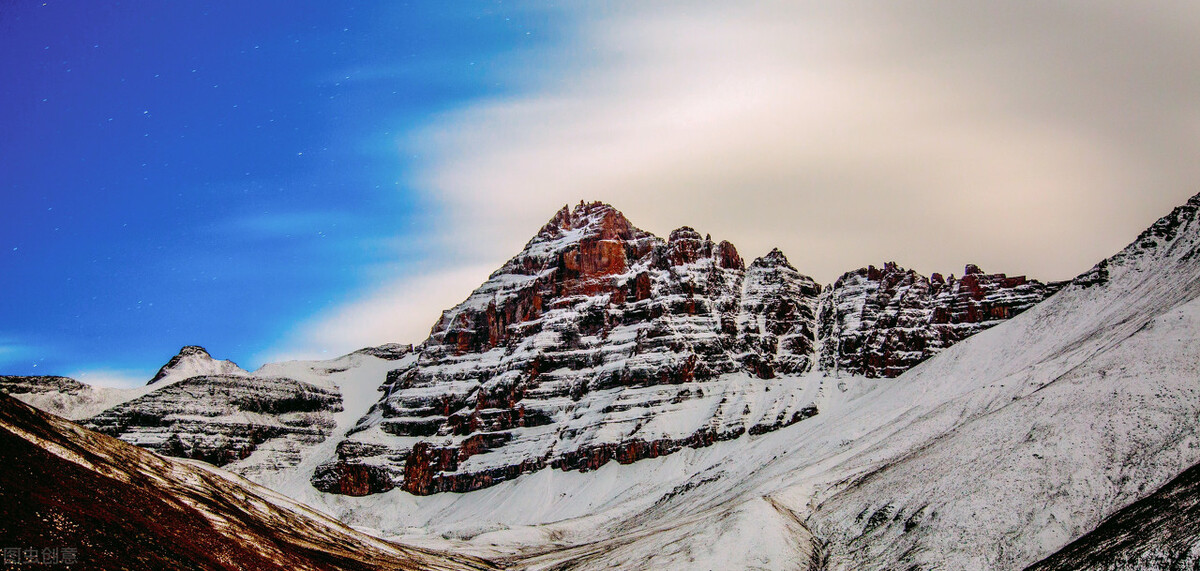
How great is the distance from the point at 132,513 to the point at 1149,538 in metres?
72.3

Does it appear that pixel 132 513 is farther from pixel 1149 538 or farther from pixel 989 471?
pixel 989 471

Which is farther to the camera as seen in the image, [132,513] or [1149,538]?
[132,513]

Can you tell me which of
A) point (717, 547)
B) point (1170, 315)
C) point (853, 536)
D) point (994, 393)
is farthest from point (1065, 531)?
point (994, 393)

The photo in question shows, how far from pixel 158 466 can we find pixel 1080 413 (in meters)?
97.4

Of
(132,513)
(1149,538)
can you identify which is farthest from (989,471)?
(132,513)

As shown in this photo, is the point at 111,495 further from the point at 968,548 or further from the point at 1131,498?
the point at 1131,498

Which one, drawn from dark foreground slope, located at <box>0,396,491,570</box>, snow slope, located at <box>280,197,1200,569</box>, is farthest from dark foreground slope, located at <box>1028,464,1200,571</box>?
dark foreground slope, located at <box>0,396,491,570</box>

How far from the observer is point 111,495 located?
74.4 metres

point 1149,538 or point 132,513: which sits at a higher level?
point 132,513

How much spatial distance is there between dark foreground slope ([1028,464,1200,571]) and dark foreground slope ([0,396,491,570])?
203 feet

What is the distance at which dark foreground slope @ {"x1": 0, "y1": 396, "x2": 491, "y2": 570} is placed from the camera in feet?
206

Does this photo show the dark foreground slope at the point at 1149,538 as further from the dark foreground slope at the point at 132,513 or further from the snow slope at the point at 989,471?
the dark foreground slope at the point at 132,513

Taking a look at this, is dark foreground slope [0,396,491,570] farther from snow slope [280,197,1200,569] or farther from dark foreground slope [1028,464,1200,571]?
dark foreground slope [1028,464,1200,571]

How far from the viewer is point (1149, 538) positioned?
67.7 m
